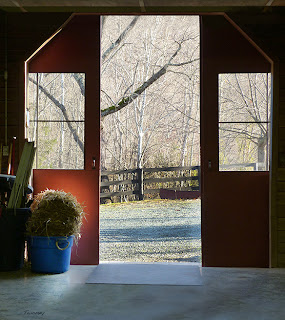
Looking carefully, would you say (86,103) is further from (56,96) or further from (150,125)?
(150,125)

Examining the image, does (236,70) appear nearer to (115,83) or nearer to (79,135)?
(79,135)

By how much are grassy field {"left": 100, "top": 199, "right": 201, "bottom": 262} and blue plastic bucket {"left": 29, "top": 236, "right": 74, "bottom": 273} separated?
2.57 metres

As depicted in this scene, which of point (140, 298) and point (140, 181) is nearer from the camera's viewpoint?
point (140, 298)

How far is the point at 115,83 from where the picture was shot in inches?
459

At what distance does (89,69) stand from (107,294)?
2.46 m

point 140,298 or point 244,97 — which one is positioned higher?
point 244,97

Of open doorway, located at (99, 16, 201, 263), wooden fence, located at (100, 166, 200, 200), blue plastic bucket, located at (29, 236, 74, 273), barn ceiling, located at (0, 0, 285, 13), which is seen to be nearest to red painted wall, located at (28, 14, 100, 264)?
barn ceiling, located at (0, 0, 285, 13)

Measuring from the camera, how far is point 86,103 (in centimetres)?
545

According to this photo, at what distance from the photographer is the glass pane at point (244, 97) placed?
5.36 metres

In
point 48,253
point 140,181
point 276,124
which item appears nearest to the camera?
point 48,253

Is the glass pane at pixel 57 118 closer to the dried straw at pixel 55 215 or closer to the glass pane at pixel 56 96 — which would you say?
the glass pane at pixel 56 96

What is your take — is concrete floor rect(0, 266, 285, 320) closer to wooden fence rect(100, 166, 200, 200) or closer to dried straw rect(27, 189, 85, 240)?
dried straw rect(27, 189, 85, 240)

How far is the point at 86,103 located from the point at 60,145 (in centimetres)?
52

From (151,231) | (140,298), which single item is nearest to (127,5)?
(140,298)
